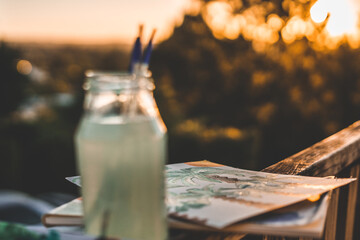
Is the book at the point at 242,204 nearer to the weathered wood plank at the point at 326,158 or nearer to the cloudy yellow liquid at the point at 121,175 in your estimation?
the cloudy yellow liquid at the point at 121,175

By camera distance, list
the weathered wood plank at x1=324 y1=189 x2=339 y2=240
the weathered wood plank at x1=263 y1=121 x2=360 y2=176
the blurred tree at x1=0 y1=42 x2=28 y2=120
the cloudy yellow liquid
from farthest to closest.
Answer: the blurred tree at x1=0 y1=42 x2=28 y2=120 → the weathered wood plank at x1=324 y1=189 x2=339 y2=240 → the weathered wood plank at x1=263 y1=121 x2=360 y2=176 → the cloudy yellow liquid

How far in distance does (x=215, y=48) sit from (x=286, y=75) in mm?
2277

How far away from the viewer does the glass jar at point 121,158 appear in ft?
1.97

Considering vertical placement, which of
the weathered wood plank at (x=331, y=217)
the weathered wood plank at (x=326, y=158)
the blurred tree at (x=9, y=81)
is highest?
the blurred tree at (x=9, y=81)

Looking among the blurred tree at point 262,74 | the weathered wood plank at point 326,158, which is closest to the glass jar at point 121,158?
the weathered wood plank at point 326,158

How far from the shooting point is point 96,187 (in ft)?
2.01

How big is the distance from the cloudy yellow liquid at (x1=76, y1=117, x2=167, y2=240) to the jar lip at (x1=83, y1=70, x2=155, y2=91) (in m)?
0.06

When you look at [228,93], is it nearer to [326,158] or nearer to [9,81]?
[9,81]

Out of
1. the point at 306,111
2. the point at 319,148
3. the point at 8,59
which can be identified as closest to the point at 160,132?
the point at 319,148

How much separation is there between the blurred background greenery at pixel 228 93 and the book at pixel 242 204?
21.0 ft

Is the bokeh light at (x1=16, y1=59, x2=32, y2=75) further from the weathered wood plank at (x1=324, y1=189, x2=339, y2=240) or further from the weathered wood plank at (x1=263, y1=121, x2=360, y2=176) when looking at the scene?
the weathered wood plank at (x1=324, y1=189, x2=339, y2=240)

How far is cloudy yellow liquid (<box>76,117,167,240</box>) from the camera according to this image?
600mm

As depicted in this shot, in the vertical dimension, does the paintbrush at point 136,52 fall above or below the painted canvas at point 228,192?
above

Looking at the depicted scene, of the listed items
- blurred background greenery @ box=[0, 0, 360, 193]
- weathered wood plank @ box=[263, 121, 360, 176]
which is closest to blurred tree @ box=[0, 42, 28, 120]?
blurred background greenery @ box=[0, 0, 360, 193]
